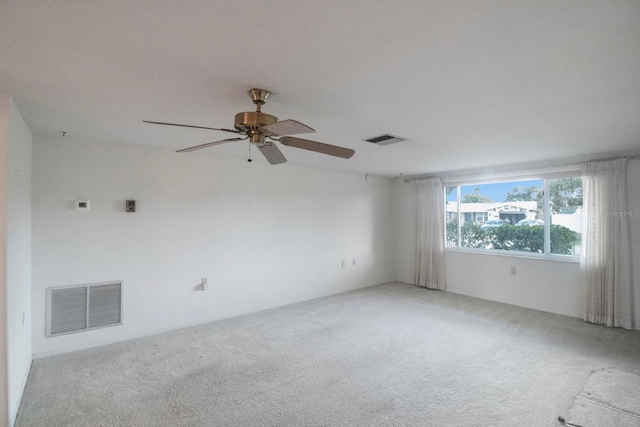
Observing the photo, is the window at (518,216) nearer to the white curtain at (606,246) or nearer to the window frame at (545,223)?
the window frame at (545,223)

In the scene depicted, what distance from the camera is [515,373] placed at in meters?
2.66

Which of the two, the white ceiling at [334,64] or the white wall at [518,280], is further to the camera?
the white wall at [518,280]

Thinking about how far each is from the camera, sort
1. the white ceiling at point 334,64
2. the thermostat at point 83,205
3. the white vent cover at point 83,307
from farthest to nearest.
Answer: the thermostat at point 83,205, the white vent cover at point 83,307, the white ceiling at point 334,64

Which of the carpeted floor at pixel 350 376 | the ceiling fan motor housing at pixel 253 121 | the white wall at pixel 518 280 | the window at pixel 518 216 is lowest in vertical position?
the carpeted floor at pixel 350 376

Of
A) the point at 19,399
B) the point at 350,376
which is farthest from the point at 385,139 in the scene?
the point at 19,399

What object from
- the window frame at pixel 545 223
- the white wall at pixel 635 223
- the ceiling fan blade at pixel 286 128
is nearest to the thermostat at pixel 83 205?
the ceiling fan blade at pixel 286 128

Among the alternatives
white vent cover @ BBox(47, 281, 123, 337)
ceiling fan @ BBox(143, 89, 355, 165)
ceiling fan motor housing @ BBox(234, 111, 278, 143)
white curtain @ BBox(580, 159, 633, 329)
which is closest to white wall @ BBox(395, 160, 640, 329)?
white curtain @ BBox(580, 159, 633, 329)

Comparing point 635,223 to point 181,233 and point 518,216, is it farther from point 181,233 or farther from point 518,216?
point 181,233

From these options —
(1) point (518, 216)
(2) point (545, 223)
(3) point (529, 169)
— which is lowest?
(2) point (545, 223)

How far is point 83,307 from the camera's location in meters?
3.17

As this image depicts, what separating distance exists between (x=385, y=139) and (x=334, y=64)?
1654 mm

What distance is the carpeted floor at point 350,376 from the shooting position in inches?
83.2

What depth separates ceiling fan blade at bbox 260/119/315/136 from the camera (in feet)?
5.53

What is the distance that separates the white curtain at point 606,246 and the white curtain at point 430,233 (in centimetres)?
201
